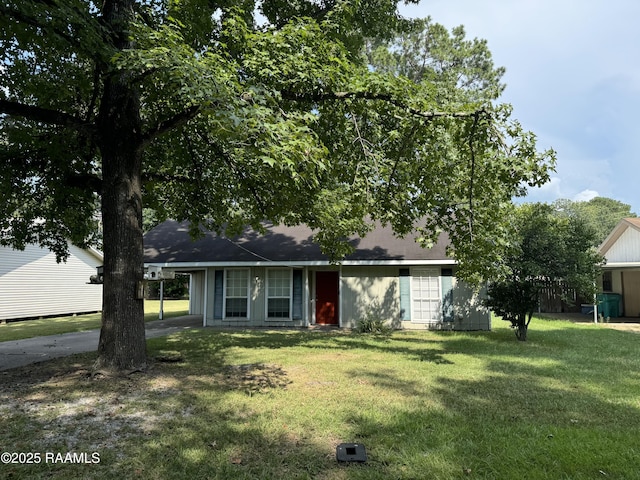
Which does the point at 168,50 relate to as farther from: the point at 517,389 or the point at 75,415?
the point at 517,389

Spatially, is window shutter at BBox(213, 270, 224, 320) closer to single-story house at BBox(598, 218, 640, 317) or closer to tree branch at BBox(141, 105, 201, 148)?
tree branch at BBox(141, 105, 201, 148)

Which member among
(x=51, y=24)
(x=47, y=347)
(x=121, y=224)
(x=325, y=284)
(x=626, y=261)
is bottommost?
(x=47, y=347)

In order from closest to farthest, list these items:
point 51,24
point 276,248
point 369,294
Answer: point 51,24 → point 369,294 → point 276,248

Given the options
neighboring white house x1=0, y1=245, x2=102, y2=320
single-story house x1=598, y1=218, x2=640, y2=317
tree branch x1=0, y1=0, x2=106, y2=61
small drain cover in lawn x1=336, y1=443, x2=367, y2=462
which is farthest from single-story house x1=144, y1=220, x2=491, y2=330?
small drain cover in lawn x1=336, y1=443, x2=367, y2=462

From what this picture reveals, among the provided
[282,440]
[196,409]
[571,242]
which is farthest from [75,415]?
[571,242]

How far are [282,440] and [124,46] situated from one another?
22.5 ft

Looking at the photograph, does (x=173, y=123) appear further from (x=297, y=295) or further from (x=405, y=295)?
(x=405, y=295)

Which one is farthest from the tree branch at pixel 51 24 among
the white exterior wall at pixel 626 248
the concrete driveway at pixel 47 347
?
the white exterior wall at pixel 626 248

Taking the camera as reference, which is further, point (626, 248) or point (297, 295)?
point (626, 248)

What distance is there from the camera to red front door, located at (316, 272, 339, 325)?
15.7 m

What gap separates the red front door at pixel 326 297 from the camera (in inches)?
617

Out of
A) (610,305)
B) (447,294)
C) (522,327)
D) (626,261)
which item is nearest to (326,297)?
(447,294)

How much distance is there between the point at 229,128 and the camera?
4.52 m

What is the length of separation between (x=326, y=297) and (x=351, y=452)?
1202cm
